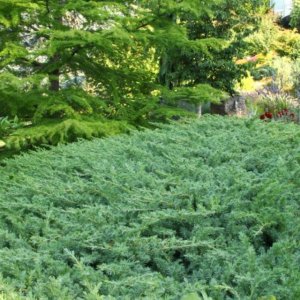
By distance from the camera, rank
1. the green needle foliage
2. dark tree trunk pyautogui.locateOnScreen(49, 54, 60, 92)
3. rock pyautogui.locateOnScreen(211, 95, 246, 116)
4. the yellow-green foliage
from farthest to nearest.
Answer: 1. rock pyautogui.locateOnScreen(211, 95, 246, 116)
2. dark tree trunk pyautogui.locateOnScreen(49, 54, 60, 92)
3. the green needle foliage
4. the yellow-green foliage

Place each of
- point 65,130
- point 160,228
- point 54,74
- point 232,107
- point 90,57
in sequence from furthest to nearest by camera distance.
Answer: point 232,107 → point 90,57 → point 54,74 → point 65,130 → point 160,228

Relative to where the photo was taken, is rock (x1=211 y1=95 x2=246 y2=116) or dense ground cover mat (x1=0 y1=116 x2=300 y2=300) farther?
rock (x1=211 y1=95 x2=246 y2=116)

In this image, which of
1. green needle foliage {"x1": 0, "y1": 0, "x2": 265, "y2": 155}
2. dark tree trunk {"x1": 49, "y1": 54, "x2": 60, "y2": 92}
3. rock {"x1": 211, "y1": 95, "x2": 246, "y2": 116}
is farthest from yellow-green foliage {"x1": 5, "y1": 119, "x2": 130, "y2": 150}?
rock {"x1": 211, "y1": 95, "x2": 246, "y2": 116}

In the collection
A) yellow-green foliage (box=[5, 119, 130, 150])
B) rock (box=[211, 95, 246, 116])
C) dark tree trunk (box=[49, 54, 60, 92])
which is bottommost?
rock (box=[211, 95, 246, 116])

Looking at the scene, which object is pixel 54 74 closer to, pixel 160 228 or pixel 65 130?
pixel 65 130

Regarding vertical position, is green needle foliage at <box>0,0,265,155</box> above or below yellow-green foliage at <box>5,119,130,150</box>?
above

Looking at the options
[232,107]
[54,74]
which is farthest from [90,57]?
[232,107]

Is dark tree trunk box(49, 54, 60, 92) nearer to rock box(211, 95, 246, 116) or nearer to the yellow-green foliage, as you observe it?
the yellow-green foliage

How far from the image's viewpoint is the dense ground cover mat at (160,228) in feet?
6.34

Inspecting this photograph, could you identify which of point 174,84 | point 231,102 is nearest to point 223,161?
point 174,84

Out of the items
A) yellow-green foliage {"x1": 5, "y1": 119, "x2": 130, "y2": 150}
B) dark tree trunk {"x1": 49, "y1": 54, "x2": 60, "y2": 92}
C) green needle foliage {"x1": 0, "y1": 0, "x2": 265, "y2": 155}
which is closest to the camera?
yellow-green foliage {"x1": 5, "y1": 119, "x2": 130, "y2": 150}

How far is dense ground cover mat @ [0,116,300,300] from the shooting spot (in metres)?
1.93

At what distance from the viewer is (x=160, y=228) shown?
2.34 metres

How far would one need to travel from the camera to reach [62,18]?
651 centimetres
